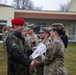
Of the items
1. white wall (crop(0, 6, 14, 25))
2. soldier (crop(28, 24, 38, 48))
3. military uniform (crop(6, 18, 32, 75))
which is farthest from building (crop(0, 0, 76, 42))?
military uniform (crop(6, 18, 32, 75))

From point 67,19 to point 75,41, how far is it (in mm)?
3351

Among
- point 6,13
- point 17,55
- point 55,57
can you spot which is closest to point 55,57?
point 55,57

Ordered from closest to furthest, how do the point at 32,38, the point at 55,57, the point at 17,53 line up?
the point at 17,53
the point at 55,57
the point at 32,38

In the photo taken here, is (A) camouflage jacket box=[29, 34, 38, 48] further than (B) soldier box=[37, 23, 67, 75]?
Yes

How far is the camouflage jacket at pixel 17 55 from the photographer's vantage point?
558 cm

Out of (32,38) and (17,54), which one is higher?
(17,54)

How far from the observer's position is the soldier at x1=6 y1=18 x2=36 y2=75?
220 inches

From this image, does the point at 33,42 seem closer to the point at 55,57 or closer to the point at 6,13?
the point at 55,57

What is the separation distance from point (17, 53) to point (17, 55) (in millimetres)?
35

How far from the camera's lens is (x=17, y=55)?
18.3 feet

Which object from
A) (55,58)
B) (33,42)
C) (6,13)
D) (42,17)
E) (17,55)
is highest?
(17,55)

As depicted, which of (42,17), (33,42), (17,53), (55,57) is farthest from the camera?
(42,17)

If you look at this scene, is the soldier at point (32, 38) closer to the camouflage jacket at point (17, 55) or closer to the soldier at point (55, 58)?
the soldier at point (55, 58)

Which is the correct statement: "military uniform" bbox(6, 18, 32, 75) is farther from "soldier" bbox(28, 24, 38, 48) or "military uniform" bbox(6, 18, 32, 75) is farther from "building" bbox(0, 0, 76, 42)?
"building" bbox(0, 0, 76, 42)
